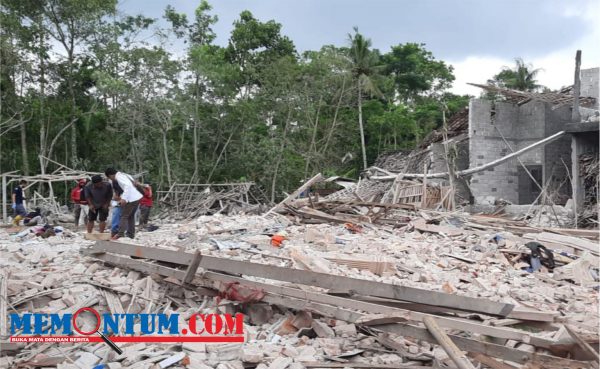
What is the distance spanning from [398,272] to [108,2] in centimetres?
1855

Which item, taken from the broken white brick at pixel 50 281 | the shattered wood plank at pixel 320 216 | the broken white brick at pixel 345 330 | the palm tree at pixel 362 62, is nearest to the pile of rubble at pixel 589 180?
the shattered wood plank at pixel 320 216

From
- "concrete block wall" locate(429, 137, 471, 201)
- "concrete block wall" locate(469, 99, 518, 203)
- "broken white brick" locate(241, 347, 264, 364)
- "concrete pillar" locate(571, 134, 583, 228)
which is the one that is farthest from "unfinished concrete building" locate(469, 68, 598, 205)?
"broken white brick" locate(241, 347, 264, 364)

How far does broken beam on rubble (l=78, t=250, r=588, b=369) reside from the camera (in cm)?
328

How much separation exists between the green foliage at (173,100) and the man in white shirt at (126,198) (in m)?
12.2

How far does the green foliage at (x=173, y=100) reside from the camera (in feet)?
67.3

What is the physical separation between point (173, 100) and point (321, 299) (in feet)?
58.2

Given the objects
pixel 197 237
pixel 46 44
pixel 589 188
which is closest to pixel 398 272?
pixel 197 237

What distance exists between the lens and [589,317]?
16.2ft

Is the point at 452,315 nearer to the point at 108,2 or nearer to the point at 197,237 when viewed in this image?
the point at 197,237

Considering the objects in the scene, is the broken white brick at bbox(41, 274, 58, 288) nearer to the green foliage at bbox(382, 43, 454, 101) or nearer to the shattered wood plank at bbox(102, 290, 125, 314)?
the shattered wood plank at bbox(102, 290, 125, 314)

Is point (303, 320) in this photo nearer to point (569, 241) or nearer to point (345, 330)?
point (345, 330)

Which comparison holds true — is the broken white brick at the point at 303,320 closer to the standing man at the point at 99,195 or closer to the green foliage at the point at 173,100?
the standing man at the point at 99,195

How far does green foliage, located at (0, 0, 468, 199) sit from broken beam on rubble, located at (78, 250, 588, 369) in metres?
14.9

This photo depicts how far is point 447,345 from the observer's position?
3344 mm
